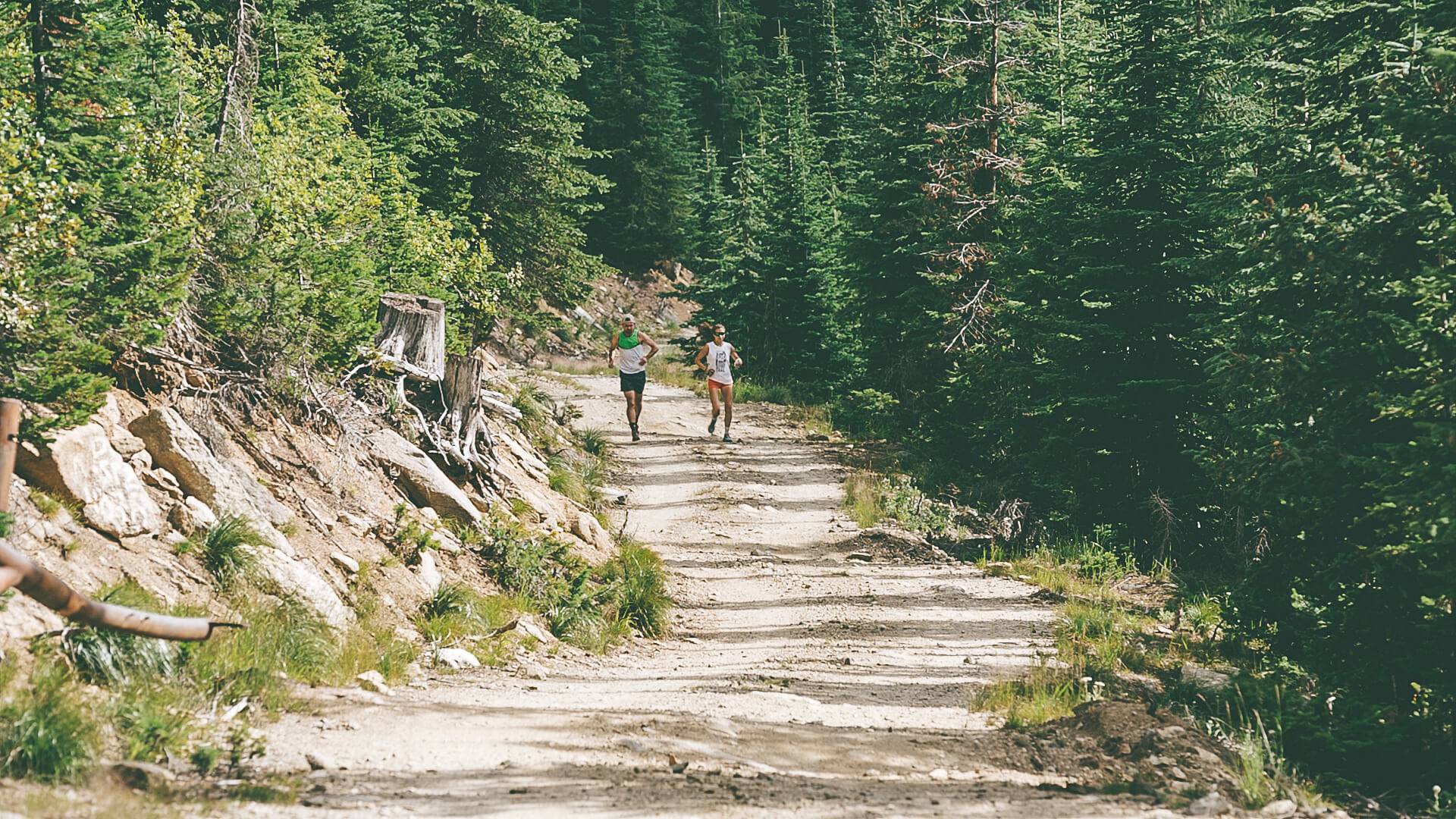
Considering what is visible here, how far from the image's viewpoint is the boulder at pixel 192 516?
296 inches

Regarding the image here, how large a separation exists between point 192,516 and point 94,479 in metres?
0.78

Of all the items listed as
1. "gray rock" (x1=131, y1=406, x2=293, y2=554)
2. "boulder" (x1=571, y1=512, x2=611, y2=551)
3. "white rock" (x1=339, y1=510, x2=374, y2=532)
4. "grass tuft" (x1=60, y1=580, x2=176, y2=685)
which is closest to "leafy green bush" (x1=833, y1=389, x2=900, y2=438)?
"boulder" (x1=571, y1=512, x2=611, y2=551)

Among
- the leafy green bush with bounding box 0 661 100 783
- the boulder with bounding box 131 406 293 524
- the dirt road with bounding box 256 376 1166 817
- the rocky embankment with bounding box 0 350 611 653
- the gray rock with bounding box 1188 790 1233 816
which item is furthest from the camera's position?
the boulder with bounding box 131 406 293 524

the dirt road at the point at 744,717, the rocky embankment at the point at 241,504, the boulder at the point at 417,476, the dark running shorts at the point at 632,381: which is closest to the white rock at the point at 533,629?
the dirt road at the point at 744,717

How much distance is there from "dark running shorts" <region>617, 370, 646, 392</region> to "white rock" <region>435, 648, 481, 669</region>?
10.8m

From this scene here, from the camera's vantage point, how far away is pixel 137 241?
732 cm

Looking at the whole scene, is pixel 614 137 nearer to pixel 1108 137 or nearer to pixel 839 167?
pixel 839 167

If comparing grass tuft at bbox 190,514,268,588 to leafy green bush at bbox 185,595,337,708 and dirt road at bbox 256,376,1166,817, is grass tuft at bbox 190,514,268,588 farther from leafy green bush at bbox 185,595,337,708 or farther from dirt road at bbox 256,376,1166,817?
dirt road at bbox 256,376,1166,817

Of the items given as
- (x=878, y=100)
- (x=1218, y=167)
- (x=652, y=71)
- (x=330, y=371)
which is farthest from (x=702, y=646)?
(x=652, y=71)

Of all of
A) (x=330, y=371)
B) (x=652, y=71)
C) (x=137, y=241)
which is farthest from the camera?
(x=652, y=71)

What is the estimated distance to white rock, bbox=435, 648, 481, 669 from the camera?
8273 mm

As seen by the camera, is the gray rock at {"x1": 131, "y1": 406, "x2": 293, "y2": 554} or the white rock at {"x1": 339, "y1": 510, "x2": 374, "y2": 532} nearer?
the gray rock at {"x1": 131, "y1": 406, "x2": 293, "y2": 554}

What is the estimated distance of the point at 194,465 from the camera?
7.91 m

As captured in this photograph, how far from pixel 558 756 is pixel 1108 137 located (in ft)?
40.3
